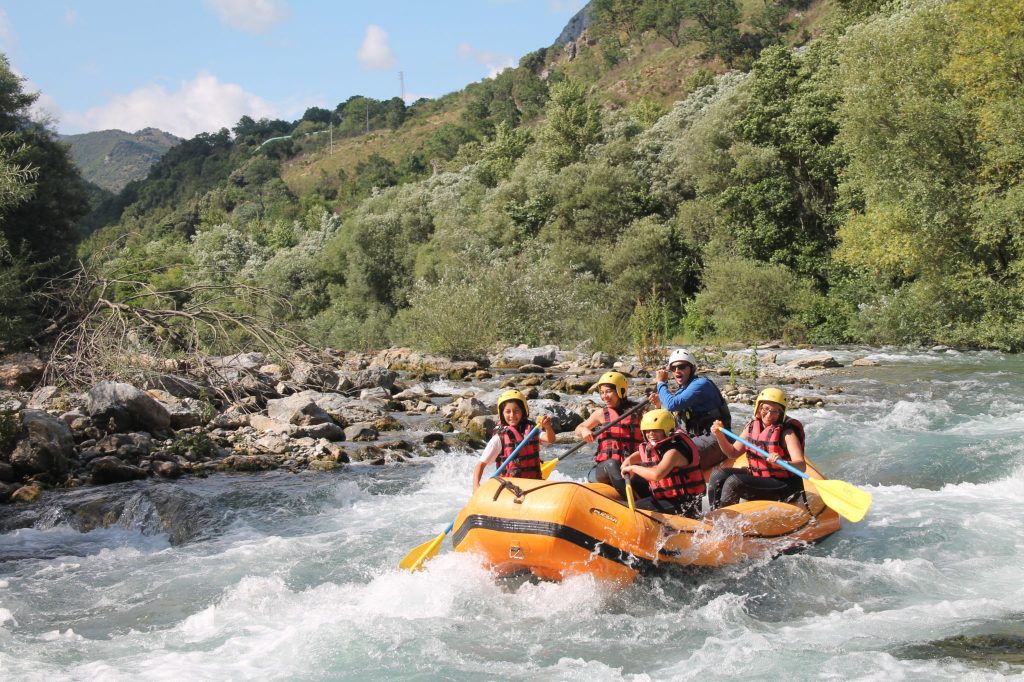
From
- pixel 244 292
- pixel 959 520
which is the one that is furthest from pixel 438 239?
pixel 959 520

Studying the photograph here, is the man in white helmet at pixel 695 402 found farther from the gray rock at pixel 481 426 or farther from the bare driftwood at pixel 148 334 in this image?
the bare driftwood at pixel 148 334

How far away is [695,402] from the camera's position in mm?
7719

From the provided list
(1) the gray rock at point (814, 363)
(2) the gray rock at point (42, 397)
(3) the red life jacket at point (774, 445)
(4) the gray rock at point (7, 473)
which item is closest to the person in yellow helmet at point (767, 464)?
(3) the red life jacket at point (774, 445)

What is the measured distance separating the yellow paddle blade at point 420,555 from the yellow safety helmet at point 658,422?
176cm

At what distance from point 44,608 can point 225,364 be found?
680 centimetres

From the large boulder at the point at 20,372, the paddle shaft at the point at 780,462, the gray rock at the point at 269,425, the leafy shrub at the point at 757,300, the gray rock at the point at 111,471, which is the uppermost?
the large boulder at the point at 20,372

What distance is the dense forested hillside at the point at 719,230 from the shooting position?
17734mm

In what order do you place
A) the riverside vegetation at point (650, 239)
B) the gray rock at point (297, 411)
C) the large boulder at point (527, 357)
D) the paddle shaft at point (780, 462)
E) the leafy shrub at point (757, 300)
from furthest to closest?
the leafy shrub at point (757, 300) → the large boulder at point (527, 357) → the riverside vegetation at point (650, 239) → the gray rock at point (297, 411) → the paddle shaft at point (780, 462)

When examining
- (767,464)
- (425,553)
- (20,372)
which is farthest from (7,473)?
(767,464)

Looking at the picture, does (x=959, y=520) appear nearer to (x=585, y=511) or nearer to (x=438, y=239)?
(x=585, y=511)

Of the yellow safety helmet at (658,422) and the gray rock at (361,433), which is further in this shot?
the gray rock at (361,433)

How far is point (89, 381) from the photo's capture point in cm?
1181

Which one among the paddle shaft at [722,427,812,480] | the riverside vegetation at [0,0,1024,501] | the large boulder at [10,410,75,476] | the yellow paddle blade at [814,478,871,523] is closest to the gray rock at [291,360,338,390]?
the riverside vegetation at [0,0,1024,501]

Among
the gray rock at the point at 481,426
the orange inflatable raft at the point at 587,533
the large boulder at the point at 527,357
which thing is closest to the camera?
the orange inflatable raft at the point at 587,533
